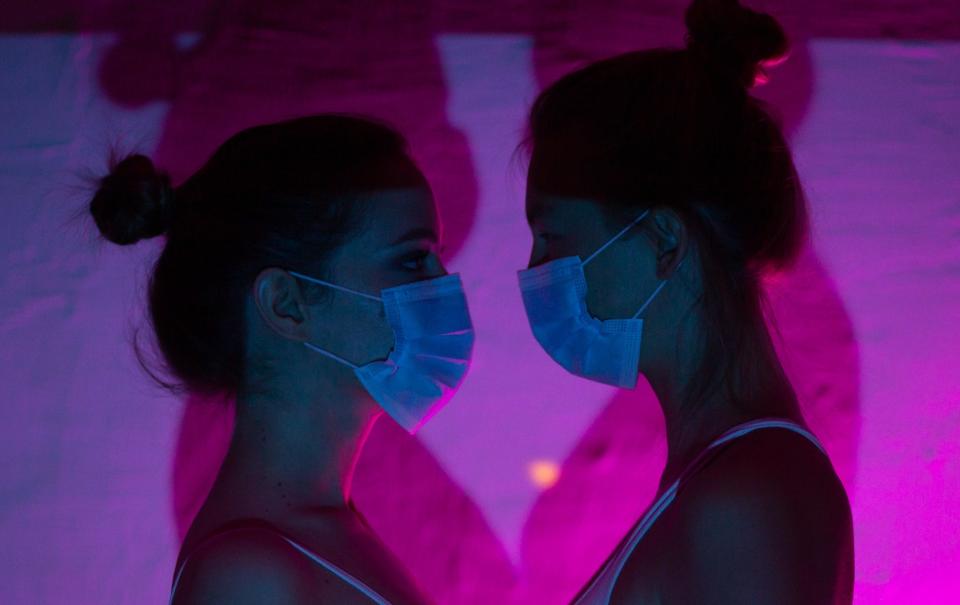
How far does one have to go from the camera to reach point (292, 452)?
60.8 inches

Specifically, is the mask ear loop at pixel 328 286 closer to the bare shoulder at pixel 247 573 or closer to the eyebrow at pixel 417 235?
the eyebrow at pixel 417 235

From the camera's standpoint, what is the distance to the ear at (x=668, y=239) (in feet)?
4.72

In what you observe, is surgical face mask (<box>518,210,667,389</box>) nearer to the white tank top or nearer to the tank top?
the white tank top

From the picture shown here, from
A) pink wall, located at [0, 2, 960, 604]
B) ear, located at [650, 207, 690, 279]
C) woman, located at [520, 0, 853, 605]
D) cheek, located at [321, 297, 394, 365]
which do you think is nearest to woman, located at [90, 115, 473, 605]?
cheek, located at [321, 297, 394, 365]

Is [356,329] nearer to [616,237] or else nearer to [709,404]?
[616,237]

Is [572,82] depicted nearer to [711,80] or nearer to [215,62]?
[711,80]

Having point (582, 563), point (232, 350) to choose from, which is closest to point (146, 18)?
point (232, 350)

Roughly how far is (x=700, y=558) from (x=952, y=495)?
1429mm

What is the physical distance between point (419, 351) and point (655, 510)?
1.67 ft

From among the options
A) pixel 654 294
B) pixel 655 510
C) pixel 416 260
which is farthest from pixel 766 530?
pixel 416 260

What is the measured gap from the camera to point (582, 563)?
2.32 m

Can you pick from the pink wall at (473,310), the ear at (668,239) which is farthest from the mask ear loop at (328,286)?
the pink wall at (473,310)

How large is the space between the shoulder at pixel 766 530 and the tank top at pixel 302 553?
50 centimetres

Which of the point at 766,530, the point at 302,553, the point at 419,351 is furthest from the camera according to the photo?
the point at 419,351
